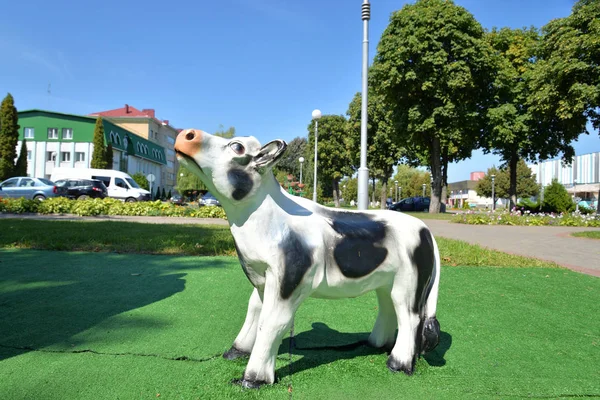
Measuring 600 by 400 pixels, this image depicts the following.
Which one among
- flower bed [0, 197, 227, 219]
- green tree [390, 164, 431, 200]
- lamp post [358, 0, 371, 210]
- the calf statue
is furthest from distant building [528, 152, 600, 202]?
the calf statue

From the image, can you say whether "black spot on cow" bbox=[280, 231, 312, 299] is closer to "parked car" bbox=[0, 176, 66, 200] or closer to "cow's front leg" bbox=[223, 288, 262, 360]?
"cow's front leg" bbox=[223, 288, 262, 360]

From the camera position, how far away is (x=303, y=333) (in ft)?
10.5

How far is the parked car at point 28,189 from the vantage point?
19.2 meters

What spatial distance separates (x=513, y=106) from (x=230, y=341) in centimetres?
2539

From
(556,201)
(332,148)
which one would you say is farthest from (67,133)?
(556,201)

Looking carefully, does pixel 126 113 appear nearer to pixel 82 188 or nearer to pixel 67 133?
pixel 67 133

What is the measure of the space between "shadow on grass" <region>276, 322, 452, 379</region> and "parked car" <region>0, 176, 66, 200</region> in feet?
69.5

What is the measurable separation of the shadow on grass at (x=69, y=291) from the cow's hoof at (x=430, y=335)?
225cm

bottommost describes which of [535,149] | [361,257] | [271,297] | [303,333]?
[303,333]

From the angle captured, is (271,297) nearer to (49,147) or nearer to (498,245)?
(498,245)

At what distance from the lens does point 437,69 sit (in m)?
21.6

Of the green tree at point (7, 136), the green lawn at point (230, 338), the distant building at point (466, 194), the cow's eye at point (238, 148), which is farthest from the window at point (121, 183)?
the distant building at point (466, 194)

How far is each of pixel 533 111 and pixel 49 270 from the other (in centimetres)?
2654

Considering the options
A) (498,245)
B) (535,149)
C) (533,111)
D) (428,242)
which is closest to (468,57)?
(533,111)
